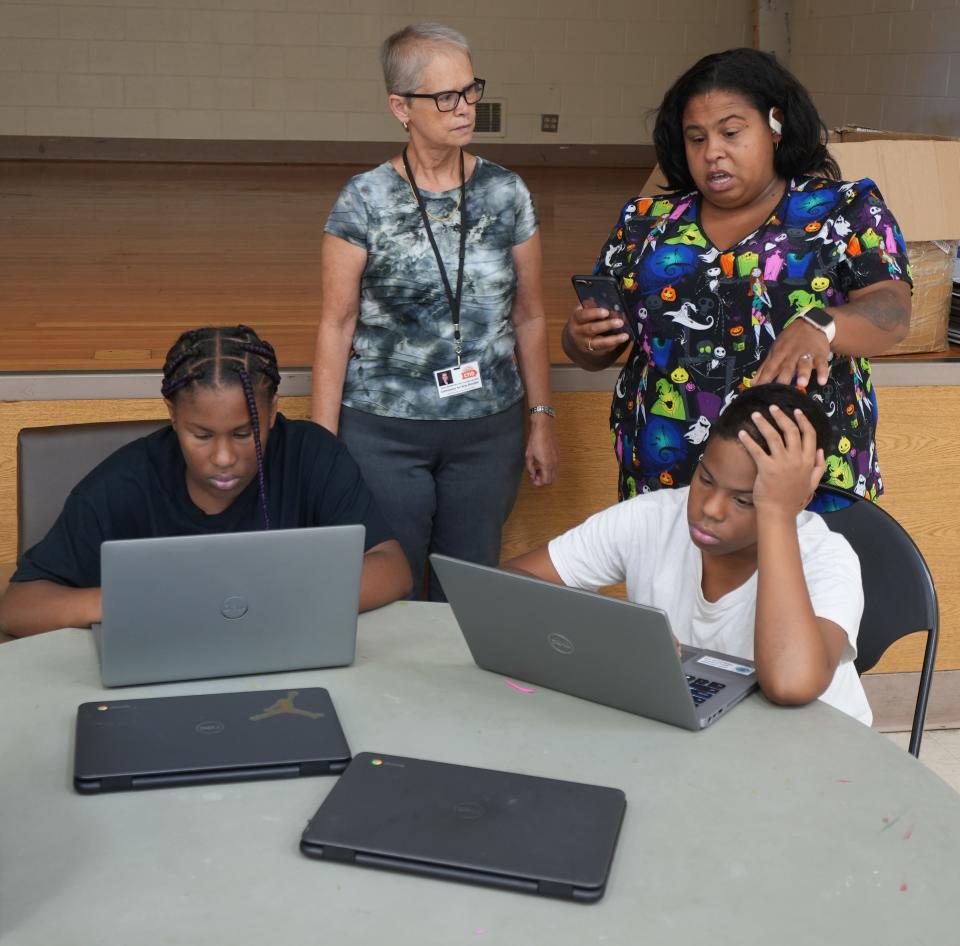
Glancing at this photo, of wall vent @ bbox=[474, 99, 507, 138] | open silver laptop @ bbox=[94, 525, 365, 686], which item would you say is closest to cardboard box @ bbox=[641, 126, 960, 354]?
open silver laptop @ bbox=[94, 525, 365, 686]

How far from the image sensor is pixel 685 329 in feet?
7.36

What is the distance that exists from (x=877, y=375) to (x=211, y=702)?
2280 millimetres

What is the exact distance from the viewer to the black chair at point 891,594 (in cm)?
186

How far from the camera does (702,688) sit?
5.17 ft

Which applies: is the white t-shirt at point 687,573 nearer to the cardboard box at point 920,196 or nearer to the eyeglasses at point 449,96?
the eyeglasses at point 449,96

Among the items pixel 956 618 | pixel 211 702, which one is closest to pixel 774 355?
pixel 211 702

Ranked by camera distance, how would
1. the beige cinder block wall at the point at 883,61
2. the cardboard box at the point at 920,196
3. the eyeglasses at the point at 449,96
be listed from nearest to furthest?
the eyeglasses at the point at 449,96 → the cardboard box at the point at 920,196 → the beige cinder block wall at the point at 883,61

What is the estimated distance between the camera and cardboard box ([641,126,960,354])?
3.14 metres

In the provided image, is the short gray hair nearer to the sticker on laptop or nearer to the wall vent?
the sticker on laptop

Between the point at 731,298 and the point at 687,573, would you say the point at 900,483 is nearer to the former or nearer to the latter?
the point at 731,298

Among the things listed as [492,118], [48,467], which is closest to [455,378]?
[48,467]

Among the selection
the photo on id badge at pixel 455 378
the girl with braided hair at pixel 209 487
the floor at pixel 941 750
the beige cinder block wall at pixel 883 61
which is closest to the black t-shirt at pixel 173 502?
the girl with braided hair at pixel 209 487

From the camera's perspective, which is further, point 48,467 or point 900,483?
point 900,483

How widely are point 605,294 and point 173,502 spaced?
2.77 feet
